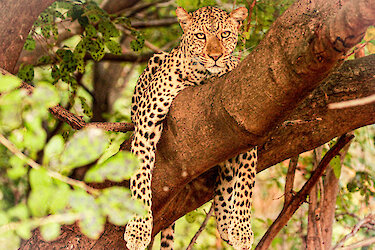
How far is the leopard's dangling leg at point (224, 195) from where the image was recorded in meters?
4.25

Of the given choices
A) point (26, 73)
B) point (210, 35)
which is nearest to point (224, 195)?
point (210, 35)

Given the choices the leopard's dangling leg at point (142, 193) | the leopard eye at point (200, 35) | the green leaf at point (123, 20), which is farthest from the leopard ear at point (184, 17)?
the leopard's dangling leg at point (142, 193)

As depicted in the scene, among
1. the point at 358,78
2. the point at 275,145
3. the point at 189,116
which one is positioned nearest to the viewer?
the point at 189,116

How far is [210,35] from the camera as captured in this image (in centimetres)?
422

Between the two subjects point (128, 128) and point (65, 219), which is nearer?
point (65, 219)

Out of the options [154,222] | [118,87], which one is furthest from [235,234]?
[118,87]

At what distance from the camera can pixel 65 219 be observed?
4.28 ft

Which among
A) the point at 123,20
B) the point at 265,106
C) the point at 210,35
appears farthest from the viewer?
the point at 123,20

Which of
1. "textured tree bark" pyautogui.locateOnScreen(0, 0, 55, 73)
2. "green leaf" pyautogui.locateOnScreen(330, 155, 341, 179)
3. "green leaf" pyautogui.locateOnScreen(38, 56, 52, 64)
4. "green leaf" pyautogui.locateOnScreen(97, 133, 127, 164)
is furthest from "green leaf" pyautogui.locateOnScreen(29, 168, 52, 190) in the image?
"green leaf" pyautogui.locateOnScreen(38, 56, 52, 64)

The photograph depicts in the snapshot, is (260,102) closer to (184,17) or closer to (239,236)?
(239,236)

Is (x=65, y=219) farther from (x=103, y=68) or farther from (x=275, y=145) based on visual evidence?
(x=103, y=68)

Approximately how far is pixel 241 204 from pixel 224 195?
261 millimetres

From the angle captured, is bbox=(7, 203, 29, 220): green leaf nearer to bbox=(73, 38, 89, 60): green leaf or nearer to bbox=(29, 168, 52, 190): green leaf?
bbox=(29, 168, 52, 190): green leaf

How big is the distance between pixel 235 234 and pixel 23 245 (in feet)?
5.46
